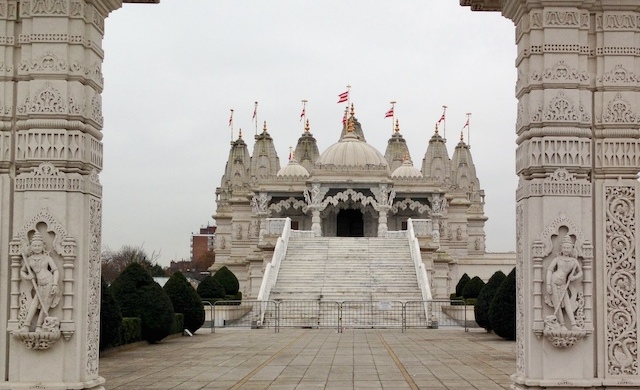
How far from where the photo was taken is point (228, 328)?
3244cm

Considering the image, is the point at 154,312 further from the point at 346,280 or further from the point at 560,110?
the point at 346,280

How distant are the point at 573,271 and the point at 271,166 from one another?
58.7 m

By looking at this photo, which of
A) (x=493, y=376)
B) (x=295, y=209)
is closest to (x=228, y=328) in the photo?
(x=493, y=376)

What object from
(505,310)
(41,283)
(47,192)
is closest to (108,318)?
(41,283)

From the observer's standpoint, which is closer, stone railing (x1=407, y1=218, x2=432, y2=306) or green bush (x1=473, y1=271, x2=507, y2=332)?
green bush (x1=473, y1=271, x2=507, y2=332)

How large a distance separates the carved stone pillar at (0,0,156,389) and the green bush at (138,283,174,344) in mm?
10865

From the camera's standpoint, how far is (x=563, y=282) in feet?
36.4

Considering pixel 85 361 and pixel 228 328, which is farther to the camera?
pixel 228 328

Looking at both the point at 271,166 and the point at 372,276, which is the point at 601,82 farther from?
the point at 271,166

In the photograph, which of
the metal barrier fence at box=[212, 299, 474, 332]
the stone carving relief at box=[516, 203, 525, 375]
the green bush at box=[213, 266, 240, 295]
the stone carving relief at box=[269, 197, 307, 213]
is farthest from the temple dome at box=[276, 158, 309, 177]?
the stone carving relief at box=[516, 203, 525, 375]

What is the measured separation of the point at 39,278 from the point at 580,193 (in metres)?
6.23

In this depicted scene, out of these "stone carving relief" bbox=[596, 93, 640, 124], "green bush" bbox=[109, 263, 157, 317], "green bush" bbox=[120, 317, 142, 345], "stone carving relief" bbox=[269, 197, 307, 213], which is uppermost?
"stone carving relief" bbox=[269, 197, 307, 213]

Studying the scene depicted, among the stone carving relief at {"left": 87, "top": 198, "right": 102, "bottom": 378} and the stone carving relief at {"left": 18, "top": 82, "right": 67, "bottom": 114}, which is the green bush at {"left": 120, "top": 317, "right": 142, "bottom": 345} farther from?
the stone carving relief at {"left": 18, "top": 82, "right": 67, "bottom": 114}

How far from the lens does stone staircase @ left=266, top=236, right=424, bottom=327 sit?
112 feet
